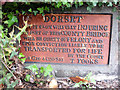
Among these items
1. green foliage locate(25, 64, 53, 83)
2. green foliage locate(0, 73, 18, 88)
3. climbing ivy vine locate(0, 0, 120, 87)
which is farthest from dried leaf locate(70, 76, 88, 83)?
green foliage locate(0, 73, 18, 88)

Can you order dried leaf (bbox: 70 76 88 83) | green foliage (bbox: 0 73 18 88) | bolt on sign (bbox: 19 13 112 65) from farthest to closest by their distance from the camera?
bolt on sign (bbox: 19 13 112 65) → dried leaf (bbox: 70 76 88 83) → green foliage (bbox: 0 73 18 88)

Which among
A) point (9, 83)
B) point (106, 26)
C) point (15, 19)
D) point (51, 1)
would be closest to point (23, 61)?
point (9, 83)

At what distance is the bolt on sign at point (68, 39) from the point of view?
2.34 m

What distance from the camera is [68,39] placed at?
2412mm

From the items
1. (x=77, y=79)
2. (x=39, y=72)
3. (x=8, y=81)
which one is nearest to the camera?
(x=8, y=81)

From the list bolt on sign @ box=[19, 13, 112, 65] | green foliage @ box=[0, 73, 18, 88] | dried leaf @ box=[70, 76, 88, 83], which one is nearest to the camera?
green foliage @ box=[0, 73, 18, 88]

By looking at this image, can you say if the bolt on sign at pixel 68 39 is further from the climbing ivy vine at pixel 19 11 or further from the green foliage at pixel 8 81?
the green foliage at pixel 8 81

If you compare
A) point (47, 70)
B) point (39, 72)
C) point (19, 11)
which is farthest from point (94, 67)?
point (19, 11)

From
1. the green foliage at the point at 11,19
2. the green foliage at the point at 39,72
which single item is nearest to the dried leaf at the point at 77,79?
the green foliage at the point at 39,72

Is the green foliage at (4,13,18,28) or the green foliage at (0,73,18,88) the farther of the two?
the green foliage at (4,13,18,28)

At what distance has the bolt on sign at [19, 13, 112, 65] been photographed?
2.34 m

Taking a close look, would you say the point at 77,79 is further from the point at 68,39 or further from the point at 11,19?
the point at 11,19

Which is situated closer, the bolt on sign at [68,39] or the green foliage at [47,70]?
the green foliage at [47,70]

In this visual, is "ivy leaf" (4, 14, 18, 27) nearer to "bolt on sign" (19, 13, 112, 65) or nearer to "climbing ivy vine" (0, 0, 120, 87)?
"climbing ivy vine" (0, 0, 120, 87)
